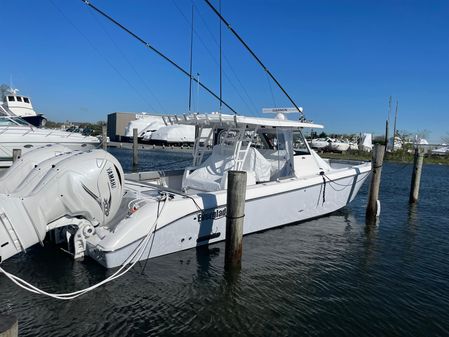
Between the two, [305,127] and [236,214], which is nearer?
[236,214]

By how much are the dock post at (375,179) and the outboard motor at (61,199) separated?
26.2ft

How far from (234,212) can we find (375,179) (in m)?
6.61

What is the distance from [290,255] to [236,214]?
A: 2210 millimetres

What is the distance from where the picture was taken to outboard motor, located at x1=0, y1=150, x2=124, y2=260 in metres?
5.21

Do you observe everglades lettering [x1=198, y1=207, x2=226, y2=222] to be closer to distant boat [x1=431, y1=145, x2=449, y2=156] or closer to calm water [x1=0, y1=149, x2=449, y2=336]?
calm water [x1=0, y1=149, x2=449, y2=336]

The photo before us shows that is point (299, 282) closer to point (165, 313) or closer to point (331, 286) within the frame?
point (331, 286)

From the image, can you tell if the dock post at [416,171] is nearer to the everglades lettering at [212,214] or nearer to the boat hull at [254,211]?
the boat hull at [254,211]

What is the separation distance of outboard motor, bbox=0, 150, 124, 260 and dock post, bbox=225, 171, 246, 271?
6.57 feet

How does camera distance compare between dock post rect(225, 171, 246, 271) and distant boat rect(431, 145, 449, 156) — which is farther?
distant boat rect(431, 145, 449, 156)

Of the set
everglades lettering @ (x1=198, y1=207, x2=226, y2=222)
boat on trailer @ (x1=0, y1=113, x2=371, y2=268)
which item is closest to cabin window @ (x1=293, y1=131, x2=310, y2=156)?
boat on trailer @ (x1=0, y1=113, x2=371, y2=268)

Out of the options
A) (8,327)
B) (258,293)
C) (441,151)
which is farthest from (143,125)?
(8,327)

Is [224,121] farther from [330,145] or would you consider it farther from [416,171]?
[330,145]

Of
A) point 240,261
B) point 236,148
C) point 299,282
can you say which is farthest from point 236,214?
point 236,148

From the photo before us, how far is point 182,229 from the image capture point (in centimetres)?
735
